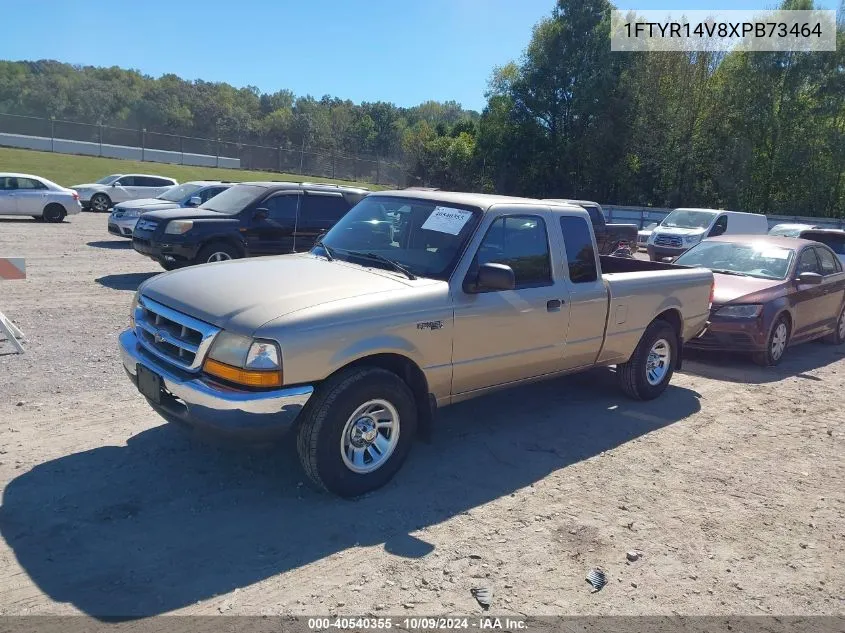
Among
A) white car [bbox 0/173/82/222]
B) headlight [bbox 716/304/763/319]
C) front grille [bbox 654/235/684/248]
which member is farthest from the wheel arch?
white car [bbox 0/173/82/222]

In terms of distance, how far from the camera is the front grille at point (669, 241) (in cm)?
1956

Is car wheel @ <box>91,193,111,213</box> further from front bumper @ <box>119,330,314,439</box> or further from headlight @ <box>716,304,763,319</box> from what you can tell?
front bumper @ <box>119,330,314,439</box>

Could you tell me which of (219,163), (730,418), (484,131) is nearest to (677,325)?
(730,418)

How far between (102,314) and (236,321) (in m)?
5.79

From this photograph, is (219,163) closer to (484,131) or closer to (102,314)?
(484,131)

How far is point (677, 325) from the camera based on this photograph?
7.12m

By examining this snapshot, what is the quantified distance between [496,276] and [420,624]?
2.30 m

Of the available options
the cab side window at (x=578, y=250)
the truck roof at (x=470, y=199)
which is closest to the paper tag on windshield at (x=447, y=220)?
the truck roof at (x=470, y=199)

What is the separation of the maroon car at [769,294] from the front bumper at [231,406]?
646 centimetres

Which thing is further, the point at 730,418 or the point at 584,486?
the point at 730,418

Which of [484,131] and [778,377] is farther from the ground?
[484,131]

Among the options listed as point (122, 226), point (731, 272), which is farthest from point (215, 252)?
point (731, 272)

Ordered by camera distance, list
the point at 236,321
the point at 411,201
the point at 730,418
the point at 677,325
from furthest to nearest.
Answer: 1. the point at 677,325
2. the point at 730,418
3. the point at 411,201
4. the point at 236,321

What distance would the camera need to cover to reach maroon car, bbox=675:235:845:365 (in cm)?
858
